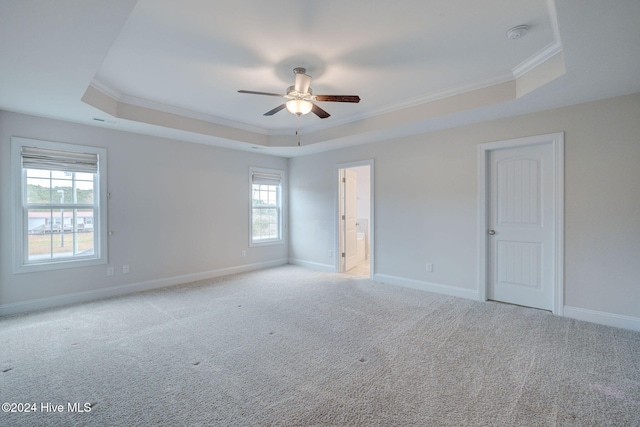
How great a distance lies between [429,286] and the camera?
14.6 ft

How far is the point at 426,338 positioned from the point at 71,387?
2932 mm

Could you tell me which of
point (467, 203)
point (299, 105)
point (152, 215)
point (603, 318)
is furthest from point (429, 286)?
point (152, 215)

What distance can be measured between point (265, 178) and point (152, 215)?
2.28 meters

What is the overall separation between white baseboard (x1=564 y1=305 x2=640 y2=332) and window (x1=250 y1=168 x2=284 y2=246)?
Result: 16.2ft

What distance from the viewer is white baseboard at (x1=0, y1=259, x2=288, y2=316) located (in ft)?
11.6

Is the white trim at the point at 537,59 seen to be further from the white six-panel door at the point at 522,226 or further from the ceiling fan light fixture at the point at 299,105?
the ceiling fan light fixture at the point at 299,105

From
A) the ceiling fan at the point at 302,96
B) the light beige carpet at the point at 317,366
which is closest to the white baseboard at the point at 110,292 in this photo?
the light beige carpet at the point at 317,366

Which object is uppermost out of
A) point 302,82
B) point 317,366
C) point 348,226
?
point 302,82

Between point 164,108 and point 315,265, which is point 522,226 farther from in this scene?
point 164,108

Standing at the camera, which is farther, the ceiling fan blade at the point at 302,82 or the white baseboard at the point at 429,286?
the white baseboard at the point at 429,286

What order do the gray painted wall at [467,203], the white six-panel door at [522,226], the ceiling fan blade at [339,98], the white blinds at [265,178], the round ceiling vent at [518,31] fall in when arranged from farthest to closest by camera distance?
the white blinds at [265,178], the white six-panel door at [522,226], the gray painted wall at [467,203], the ceiling fan blade at [339,98], the round ceiling vent at [518,31]

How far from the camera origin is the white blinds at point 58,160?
3.57 m

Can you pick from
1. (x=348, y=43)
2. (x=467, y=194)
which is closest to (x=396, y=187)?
(x=467, y=194)

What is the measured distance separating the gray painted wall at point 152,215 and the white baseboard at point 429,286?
2.59 metres
